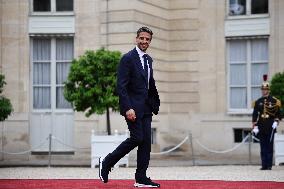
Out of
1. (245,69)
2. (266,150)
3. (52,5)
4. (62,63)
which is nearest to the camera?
(266,150)

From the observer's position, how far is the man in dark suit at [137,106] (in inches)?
375

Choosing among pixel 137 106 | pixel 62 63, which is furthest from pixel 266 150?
pixel 62 63

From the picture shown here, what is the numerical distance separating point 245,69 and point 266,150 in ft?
21.8

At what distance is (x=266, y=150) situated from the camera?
15.7m

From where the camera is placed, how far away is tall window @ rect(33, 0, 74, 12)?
21047 mm

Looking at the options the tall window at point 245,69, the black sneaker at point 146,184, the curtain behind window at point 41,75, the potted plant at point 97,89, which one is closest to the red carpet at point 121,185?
the black sneaker at point 146,184

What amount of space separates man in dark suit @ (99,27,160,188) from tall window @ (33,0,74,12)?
11.6 meters

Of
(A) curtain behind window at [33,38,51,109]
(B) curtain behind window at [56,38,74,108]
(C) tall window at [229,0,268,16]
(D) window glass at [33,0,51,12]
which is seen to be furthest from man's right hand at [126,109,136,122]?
(C) tall window at [229,0,268,16]

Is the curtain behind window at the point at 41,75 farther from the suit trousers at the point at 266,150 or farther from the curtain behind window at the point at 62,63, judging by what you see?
the suit trousers at the point at 266,150

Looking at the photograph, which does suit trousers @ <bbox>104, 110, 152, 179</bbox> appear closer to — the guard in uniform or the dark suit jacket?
the dark suit jacket

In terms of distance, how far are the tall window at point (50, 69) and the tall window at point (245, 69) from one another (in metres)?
4.82

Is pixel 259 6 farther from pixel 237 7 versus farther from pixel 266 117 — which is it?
pixel 266 117

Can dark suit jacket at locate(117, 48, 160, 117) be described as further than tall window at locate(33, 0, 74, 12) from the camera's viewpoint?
No

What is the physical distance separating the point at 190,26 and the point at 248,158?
169 inches
